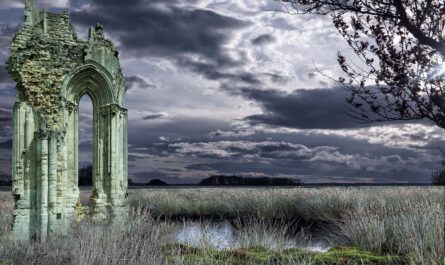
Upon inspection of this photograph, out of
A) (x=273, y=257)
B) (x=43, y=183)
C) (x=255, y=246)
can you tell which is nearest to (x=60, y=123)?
(x=43, y=183)

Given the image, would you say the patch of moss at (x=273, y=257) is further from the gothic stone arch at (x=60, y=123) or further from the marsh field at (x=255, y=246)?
the gothic stone arch at (x=60, y=123)

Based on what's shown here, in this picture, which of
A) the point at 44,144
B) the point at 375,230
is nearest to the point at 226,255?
the point at 375,230

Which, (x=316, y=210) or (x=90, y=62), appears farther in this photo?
(x=316, y=210)

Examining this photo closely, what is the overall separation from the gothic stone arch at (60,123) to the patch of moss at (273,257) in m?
6.81

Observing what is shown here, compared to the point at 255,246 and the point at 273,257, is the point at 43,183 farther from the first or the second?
the point at 273,257

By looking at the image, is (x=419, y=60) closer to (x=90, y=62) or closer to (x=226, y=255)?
(x=226, y=255)

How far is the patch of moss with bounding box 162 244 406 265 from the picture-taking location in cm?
777

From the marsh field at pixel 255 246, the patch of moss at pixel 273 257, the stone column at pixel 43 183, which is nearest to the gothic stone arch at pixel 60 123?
the stone column at pixel 43 183

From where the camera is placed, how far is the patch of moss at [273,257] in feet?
25.5

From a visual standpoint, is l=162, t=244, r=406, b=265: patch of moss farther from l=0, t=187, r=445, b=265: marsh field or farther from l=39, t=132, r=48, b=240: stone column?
Result: l=39, t=132, r=48, b=240: stone column

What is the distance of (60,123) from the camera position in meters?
14.8

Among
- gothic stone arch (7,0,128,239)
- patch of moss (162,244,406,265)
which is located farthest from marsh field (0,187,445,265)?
gothic stone arch (7,0,128,239)

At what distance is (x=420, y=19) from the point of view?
23.4ft

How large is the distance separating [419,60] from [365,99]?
3.08 ft
